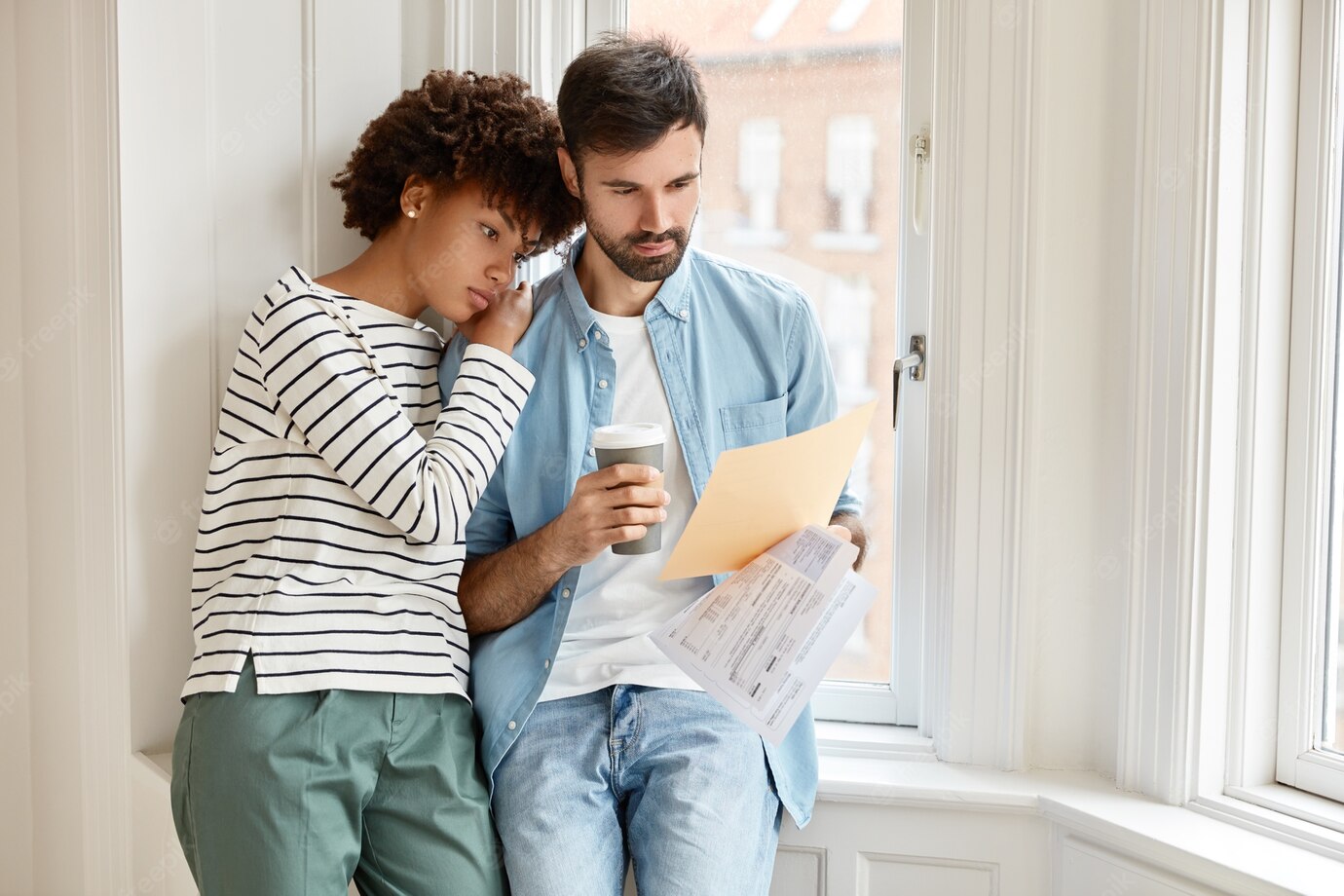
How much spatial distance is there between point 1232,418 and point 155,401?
1.56m

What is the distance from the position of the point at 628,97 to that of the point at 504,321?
35 cm

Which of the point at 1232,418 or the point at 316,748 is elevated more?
the point at 1232,418

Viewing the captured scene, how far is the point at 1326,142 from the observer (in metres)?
1.47

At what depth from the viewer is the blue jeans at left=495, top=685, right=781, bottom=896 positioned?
134 cm

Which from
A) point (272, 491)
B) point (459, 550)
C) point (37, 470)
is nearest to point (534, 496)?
point (459, 550)

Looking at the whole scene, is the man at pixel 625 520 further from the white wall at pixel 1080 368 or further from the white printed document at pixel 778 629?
the white wall at pixel 1080 368

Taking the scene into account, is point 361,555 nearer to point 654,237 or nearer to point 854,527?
point 654,237

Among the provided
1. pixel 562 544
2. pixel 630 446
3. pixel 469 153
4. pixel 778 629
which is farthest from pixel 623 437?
pixel 469 153

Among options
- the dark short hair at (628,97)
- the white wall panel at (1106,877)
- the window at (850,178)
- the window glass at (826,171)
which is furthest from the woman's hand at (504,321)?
the white wall panel at (1106,877)

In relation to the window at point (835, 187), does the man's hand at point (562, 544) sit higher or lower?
lower

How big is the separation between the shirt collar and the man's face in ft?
0.16

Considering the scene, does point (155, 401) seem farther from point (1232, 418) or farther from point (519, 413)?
point (1232, 418)

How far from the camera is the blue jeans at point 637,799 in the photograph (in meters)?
1.34

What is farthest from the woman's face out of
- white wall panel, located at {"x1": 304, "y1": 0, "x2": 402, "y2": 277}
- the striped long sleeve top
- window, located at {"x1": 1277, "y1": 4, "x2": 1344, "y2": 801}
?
window, located at {"x1": 1277, "y1": 4, "x2": 1344, "y2": 801}
